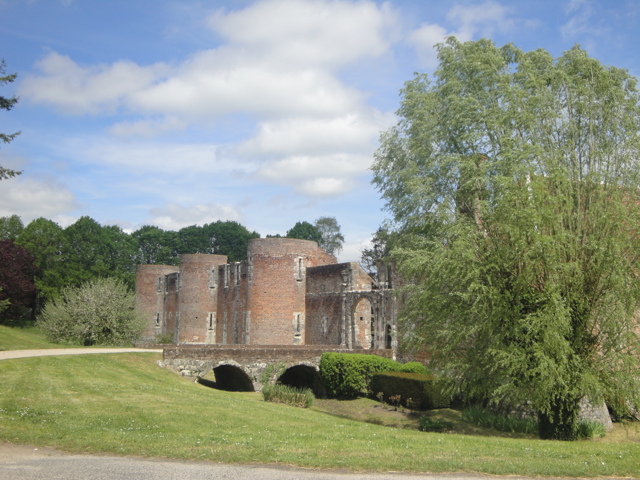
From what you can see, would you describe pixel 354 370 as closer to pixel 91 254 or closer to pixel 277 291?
pixel 277 291

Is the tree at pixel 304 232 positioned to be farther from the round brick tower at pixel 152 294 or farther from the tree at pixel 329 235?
the round brick tower at pixel 152 294

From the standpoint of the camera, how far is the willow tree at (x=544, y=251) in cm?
1227

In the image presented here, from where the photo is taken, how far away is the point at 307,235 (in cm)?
7106

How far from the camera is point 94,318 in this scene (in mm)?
26875

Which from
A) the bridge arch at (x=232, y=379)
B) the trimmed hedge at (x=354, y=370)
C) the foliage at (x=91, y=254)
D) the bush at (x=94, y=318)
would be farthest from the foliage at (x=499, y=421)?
the foliage at (x=91, y=254)

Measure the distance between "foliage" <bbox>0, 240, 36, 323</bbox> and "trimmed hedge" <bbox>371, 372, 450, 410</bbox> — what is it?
3300cm

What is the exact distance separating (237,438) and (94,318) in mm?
19805

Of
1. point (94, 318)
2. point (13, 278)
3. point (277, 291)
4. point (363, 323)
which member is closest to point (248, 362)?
point (94, 318)

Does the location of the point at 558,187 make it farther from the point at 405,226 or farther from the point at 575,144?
the point at 405,226

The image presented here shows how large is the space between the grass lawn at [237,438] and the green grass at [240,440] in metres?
0.02

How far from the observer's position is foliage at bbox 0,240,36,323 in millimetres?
44844

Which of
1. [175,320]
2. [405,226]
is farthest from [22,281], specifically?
[405,226]

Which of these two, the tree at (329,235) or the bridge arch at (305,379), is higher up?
the tree at (329,235)

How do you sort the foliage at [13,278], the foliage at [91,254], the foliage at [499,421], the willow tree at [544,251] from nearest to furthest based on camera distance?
1. the willow tree at [544,251]
2. the foliage at [499,421]
3. the foliage at [13,278]
4. the foliage at [91,254]
